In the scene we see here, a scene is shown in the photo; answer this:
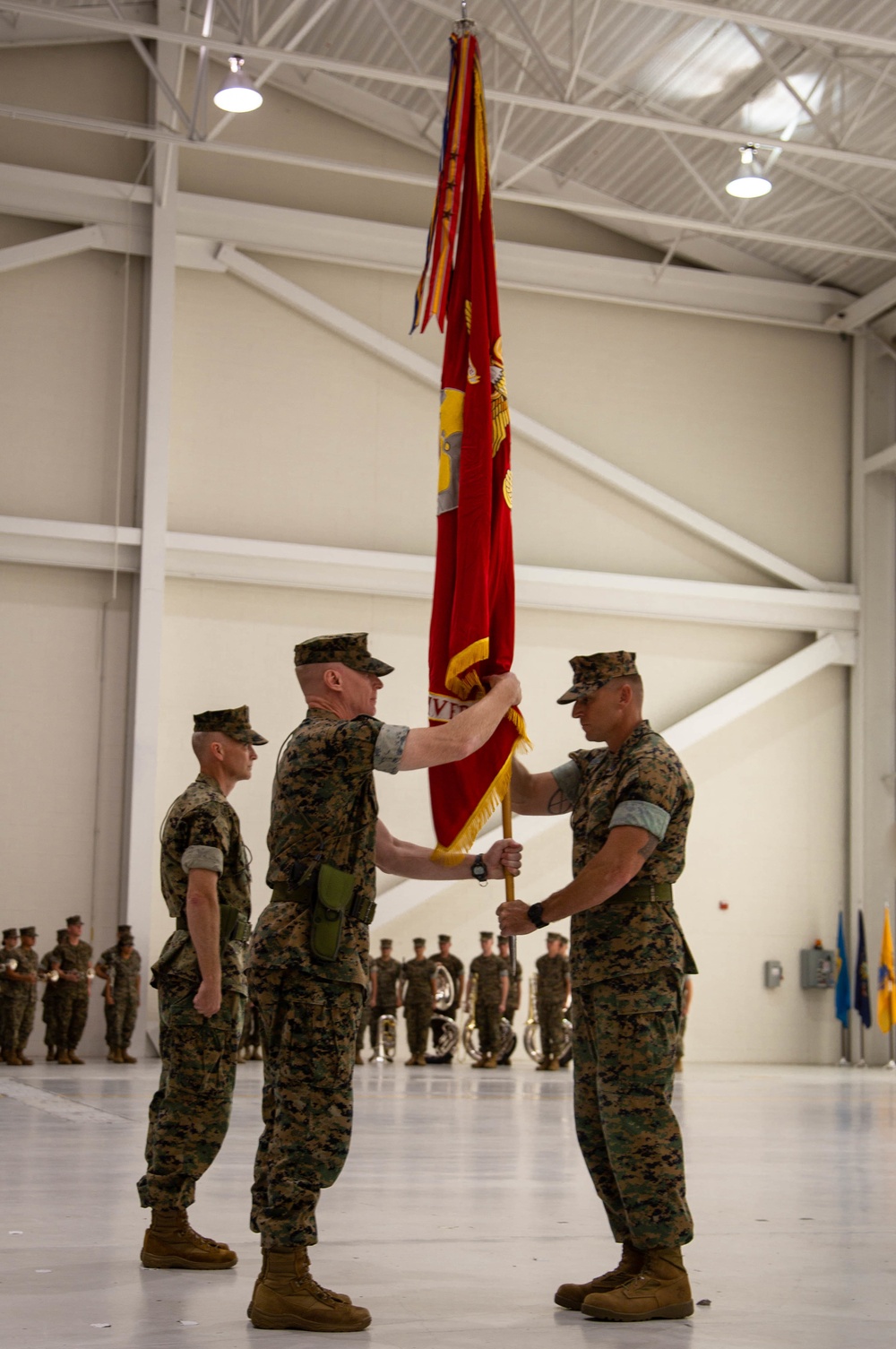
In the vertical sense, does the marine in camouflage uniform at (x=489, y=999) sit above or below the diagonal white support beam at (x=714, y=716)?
below

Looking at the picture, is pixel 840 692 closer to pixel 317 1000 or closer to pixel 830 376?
pixel 830 376

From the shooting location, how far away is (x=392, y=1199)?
20.8 feet

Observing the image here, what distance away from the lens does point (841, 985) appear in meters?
20.3

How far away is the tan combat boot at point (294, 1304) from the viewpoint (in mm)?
3768

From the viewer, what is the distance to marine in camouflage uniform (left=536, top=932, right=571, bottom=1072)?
56.7 ft

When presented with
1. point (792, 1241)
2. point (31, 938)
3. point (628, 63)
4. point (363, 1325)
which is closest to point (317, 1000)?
point (363, 1325)

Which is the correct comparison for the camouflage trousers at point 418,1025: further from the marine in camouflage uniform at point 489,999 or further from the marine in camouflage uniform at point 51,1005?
the marine in camouflage uniform at point 51,1005

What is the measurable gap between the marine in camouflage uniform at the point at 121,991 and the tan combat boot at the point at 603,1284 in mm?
12854

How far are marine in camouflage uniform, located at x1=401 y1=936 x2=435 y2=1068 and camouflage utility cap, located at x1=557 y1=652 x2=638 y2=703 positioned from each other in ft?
A: 43.9

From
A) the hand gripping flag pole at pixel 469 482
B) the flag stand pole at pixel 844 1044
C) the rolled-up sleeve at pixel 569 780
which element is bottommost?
the flag stand pole at pixel 844 1044

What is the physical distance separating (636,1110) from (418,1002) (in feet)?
44.6

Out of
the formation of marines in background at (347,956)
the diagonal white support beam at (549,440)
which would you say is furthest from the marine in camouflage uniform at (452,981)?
the formation of marines in background at (347,956)

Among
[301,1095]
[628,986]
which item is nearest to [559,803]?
[628,986]

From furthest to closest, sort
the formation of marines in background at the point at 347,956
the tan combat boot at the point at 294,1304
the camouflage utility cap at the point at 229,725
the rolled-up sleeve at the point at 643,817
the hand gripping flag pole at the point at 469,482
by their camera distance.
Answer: the camouflage utility cap at the point at 229,725, the hand gripping flag pole at the point at 469,482, the rolled-up sleeve at the point at 643,817, the formation of marines in background at the point at 347,956, the tan combat boot at the point at 294,1304
